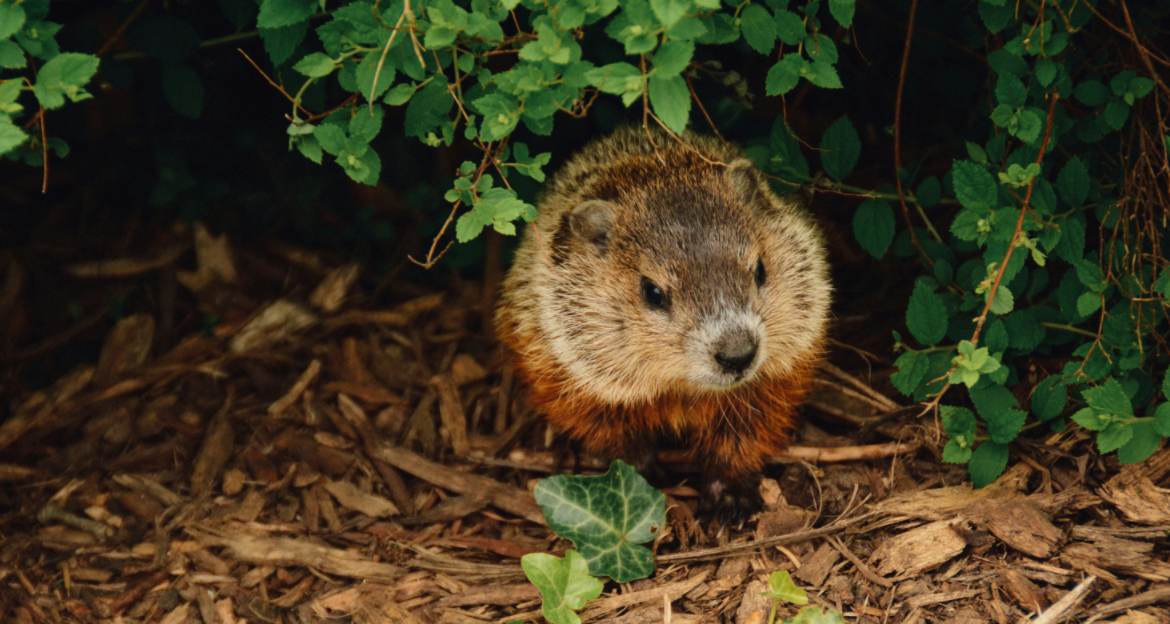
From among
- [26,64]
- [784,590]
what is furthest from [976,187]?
[26,64]

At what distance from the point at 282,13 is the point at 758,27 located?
161 centimetres

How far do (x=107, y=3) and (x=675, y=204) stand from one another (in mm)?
3227

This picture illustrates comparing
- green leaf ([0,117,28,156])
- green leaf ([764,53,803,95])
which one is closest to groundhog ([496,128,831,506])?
green leaf ([764,53,803,95])

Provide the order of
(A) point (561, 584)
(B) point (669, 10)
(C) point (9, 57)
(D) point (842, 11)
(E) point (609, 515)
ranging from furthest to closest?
(E) point (609, 515) < (A) point (561, 584) < (D) point (842, 11) < (C) point (9, 57) < (B) point (669, 10)

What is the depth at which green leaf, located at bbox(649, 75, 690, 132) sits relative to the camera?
3328mm

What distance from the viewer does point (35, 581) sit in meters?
4.71

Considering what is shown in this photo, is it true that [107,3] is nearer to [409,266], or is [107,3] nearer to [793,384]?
[409,266]

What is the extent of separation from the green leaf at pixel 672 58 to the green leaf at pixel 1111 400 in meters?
2.04

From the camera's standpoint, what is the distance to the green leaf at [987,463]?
168 inches

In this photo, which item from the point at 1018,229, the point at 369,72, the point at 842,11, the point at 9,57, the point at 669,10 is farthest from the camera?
the point at 1018,229

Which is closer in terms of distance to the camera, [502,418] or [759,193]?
[759,193]

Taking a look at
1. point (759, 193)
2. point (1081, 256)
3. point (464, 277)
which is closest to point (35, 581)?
point (464, 277)

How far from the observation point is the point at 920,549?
416 centimetres

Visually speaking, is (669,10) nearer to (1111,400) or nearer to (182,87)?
(1111,400)
